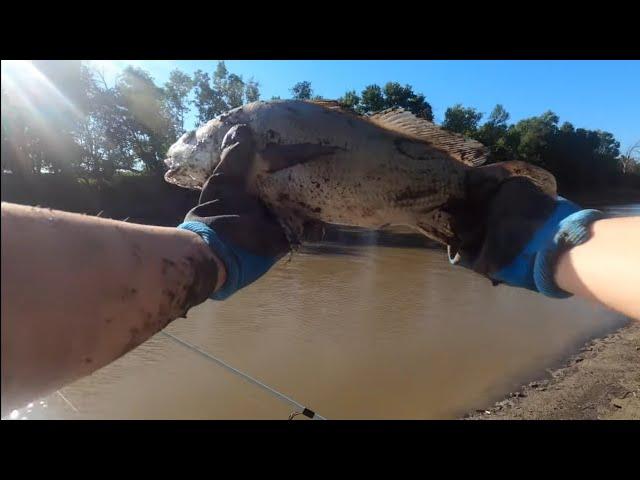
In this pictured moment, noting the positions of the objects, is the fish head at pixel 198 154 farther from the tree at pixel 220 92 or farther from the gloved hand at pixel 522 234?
the tree at pixel 220 92

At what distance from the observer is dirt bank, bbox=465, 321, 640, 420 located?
4348mm

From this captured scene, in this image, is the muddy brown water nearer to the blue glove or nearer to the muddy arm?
the blue glove

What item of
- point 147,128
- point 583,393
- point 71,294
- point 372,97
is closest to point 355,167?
point 71,294

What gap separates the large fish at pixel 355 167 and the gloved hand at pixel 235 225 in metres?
0.06

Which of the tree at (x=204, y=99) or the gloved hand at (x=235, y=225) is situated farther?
the tree at (x=204, y=99)

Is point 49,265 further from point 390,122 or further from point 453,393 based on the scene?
point 453,393

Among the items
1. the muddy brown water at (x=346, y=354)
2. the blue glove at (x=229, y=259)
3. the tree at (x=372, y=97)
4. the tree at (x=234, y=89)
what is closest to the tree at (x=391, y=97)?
the tree at (x=372, y=97)

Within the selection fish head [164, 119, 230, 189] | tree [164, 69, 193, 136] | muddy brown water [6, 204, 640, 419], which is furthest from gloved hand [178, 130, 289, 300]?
tree [164, 69, 193, 136]

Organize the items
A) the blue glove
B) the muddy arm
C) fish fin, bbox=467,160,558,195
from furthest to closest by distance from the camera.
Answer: fish fin, bbox=467,160,558,195 → the blue glove → the muddy arm

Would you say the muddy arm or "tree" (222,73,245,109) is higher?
"tree" (222,73,245,109)

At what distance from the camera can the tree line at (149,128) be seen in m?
2.23

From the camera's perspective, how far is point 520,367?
18.9 feet

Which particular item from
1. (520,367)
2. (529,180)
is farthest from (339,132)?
(520,367)

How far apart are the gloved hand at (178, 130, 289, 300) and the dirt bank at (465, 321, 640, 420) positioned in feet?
12.4
